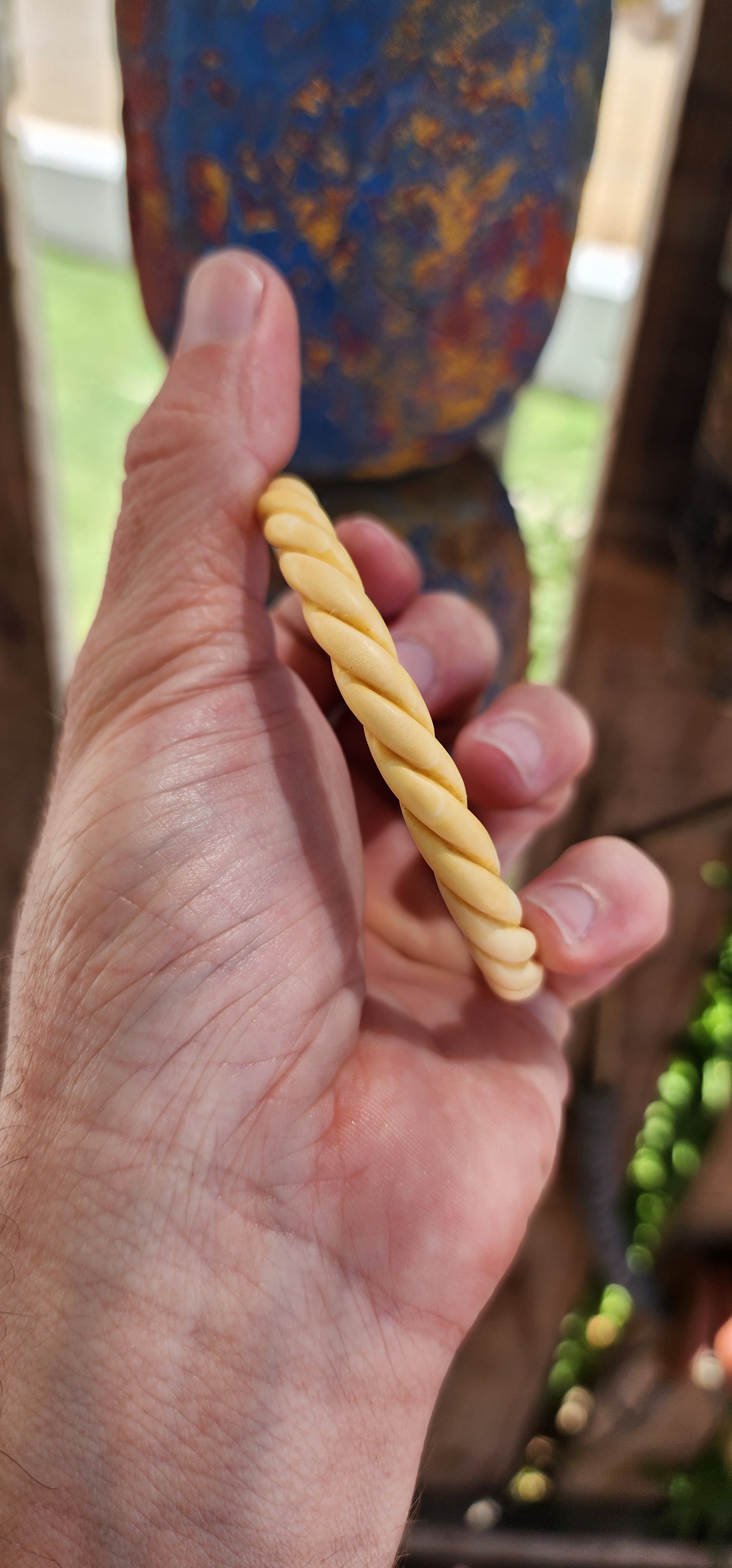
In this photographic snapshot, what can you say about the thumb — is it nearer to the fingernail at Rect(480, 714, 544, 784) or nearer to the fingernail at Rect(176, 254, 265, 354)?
the fingernail at Rect(176, 254, 265, 354)

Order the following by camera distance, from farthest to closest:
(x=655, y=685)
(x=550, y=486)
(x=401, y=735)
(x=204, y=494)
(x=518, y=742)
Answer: (x=550, y=486) < (x=655, y=685) < (x=518, y=742) < (x=204, y=494) < (x=401, y=735)

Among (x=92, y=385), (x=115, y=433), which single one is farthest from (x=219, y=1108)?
(x=92, y=385)

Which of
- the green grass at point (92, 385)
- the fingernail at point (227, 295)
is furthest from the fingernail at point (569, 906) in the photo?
the green grass at point (92, 385)

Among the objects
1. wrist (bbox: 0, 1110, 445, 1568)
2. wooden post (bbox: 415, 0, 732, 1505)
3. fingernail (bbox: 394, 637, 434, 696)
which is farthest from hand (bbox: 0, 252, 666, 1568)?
wooden post (bbox: 415, 0, 732, 1505)

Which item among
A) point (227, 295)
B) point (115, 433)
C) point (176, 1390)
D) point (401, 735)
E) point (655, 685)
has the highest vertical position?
point (227, 295)

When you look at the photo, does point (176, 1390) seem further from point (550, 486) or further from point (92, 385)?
point (92, 385)

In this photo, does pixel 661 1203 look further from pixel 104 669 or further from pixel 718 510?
pixel 104 669
